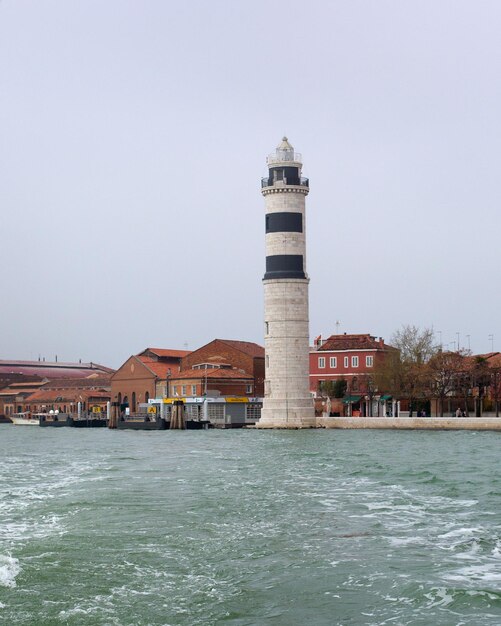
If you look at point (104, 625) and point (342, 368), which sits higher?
point (342, 368)

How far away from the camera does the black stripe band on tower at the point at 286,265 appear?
6319 cm

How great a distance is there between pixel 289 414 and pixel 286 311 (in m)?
6.35

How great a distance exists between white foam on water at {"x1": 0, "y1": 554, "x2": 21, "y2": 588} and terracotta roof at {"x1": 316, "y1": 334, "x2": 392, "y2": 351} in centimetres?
6238

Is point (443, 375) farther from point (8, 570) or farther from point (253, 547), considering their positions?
point (8, 570)

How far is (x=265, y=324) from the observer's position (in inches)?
2532

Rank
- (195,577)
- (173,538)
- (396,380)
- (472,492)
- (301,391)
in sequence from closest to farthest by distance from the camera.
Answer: (195,577), (173,538), (472,492), (301,391), (396,380)

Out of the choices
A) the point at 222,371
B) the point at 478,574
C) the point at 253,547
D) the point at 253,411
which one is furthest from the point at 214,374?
the point at 478,574

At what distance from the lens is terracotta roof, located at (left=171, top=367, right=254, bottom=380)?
78.8m

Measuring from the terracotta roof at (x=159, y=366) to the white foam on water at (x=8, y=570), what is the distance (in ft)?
235

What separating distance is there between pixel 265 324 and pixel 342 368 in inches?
496

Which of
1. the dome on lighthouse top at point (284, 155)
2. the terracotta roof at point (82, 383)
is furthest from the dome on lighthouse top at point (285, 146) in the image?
the terracotta roof at point (82, 383)

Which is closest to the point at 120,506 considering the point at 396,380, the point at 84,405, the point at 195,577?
the point at 195,577

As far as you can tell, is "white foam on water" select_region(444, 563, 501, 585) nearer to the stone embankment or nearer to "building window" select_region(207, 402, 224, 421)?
the stone embankment

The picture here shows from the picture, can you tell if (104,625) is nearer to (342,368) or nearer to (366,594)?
(366,594)
